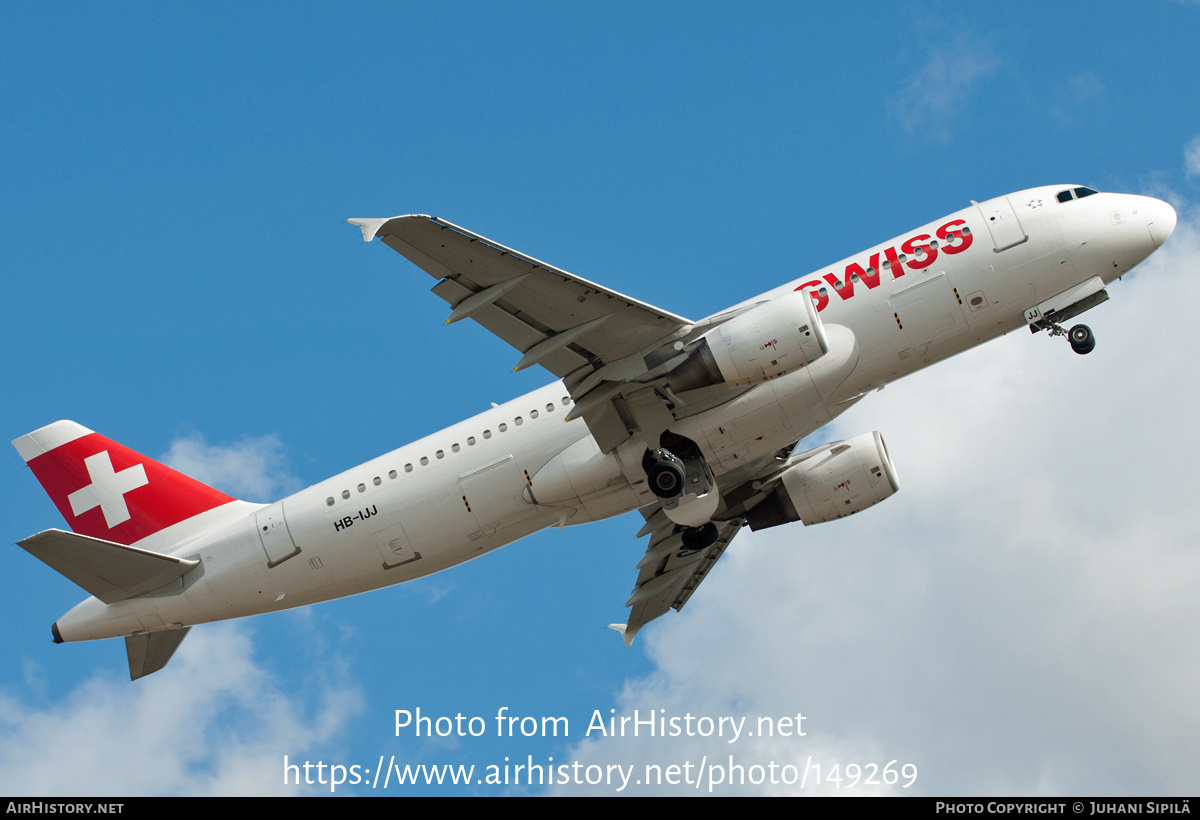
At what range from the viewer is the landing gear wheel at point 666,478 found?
2666cm

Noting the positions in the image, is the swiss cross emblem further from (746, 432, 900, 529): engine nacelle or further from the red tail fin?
(746, 432, 900, 529): engine nacelle

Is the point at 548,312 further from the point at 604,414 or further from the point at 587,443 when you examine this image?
the point at 587,443

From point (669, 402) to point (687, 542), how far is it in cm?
754

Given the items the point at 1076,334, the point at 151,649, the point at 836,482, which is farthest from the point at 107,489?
the point at 1076,334

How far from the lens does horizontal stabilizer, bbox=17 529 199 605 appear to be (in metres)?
27.1

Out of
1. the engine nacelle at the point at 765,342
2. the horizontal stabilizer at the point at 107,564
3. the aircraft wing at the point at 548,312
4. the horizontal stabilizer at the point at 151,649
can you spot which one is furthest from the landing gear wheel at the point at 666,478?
the horizontal stabilizer at the point at 151,649

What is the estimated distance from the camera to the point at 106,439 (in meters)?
32.4

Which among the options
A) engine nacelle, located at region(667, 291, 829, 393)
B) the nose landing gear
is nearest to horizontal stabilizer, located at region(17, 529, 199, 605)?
engine nacelle, located at region(667, 291, 829, 393)

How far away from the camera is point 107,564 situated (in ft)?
93.5

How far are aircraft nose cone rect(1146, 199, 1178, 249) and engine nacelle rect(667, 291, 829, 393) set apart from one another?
9.83 metres

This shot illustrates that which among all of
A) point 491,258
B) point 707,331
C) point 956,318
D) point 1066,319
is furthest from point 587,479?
point 1066,319

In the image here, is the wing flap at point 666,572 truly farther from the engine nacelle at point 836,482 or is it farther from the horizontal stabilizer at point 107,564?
the horizontal stabilizer at point 107,564

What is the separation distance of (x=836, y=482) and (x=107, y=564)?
2091 cm

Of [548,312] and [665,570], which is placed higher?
[548,312]
